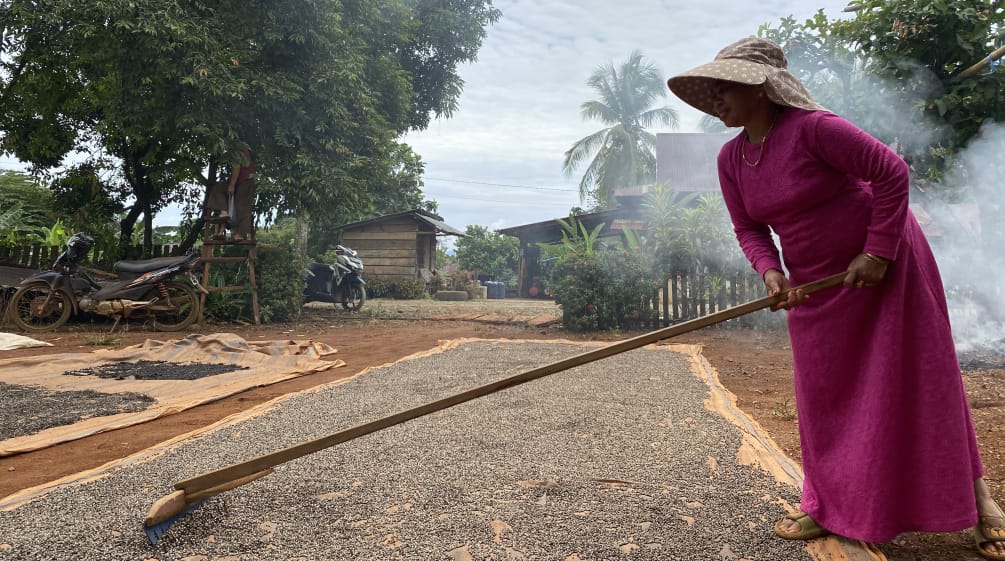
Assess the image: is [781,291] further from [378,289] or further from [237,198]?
[378,289]

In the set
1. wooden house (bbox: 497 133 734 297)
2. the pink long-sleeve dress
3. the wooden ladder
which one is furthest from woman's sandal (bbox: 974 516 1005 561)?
wooden house (bbox: 497 133 734 297)

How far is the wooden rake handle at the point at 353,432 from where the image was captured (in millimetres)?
1439

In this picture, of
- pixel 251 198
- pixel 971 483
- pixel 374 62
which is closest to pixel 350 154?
pixel 251 198

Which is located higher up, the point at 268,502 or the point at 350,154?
the point at 350,154

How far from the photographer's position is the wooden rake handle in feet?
4.72

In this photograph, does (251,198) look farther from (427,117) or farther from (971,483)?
(971,483)

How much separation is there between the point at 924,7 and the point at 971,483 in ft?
12.8

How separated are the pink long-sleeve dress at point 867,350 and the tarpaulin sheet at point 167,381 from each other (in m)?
2.90

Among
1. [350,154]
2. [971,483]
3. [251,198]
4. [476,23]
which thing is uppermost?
[476,23]

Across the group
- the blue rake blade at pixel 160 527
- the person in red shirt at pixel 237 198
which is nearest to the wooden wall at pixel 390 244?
the person in red shirt at pixel 237 198

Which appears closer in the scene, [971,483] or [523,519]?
[971,483]

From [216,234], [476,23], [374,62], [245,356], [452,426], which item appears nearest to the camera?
[452,426]

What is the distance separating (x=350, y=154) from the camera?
773cm

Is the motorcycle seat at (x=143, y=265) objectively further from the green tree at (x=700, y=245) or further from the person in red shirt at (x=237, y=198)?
the green tree at (x=700, y=245)
